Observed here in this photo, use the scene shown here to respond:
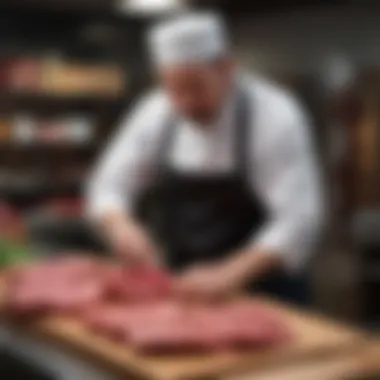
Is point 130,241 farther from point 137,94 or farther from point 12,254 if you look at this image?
point 137,94

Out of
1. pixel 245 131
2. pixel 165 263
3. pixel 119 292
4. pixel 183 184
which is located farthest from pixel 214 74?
pixel 119 292

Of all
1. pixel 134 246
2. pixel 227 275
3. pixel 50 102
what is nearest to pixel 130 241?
pixel 134 246

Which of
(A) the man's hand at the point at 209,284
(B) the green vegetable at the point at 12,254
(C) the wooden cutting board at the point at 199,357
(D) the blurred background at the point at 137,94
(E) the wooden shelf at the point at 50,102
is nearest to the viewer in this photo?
(C) the wooden cutting board at the point at 199,357

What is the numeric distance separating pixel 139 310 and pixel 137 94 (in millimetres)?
→ 1092

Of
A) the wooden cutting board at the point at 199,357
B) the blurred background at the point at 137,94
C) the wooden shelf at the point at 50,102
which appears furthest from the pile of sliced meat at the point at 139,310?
the wooden shelf at the point at 50,102

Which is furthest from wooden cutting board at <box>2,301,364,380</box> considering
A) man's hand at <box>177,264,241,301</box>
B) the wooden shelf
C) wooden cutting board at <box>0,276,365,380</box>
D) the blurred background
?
the wooden shelf

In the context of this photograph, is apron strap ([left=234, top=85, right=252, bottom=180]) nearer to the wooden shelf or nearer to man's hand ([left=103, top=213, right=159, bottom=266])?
man's hand ([left=103, top=213, right=159, bottom=266])

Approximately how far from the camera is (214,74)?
168 centimetres

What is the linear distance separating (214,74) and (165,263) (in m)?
0.39

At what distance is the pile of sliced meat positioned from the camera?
1.13 meters

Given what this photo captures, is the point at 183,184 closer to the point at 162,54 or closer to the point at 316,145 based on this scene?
the point at 162,54

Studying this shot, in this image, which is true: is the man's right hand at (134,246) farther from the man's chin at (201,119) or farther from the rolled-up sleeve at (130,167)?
the man's chin at (201,119)

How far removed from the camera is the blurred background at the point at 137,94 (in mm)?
2307

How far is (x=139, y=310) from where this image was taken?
4.17ft
